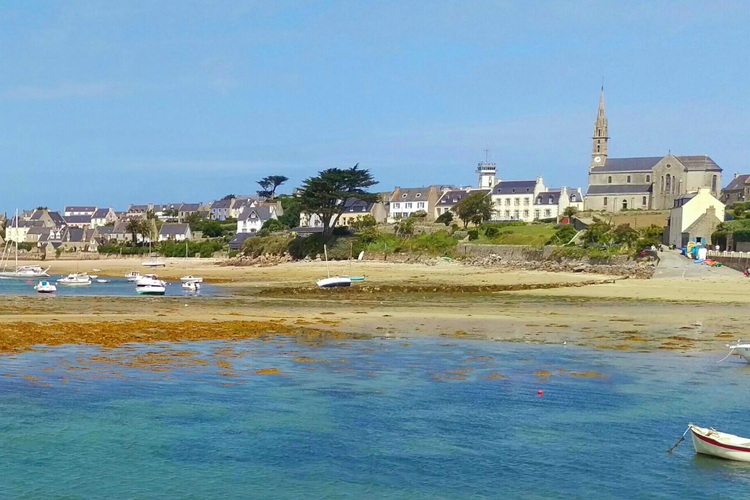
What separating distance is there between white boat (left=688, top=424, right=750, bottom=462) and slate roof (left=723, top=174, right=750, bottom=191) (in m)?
100

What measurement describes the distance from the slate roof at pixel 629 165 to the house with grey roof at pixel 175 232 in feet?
215

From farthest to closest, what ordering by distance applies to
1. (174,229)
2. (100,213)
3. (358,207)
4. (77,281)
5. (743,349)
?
(100,213)
(174,229)
(358,207)
(77,281)
(743,349)

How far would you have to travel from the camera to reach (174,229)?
132875 mm

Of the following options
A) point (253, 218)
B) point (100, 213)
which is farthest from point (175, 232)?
point (100, 213)

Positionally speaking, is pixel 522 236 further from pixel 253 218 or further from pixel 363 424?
pixel 253 218

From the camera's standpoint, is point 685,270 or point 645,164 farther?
point 645,164

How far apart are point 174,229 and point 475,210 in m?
58.7

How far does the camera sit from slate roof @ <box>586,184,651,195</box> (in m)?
98.9

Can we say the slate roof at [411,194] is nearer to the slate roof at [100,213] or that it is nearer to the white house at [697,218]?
the white house at [697,218]

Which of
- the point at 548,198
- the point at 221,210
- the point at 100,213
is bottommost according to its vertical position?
the point at 100,213

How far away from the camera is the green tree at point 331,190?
88.9m

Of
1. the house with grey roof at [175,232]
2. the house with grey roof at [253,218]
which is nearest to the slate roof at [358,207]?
the house with grey roof at [253,218]

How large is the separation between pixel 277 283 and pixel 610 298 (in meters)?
27.7

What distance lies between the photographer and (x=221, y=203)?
177 metres
